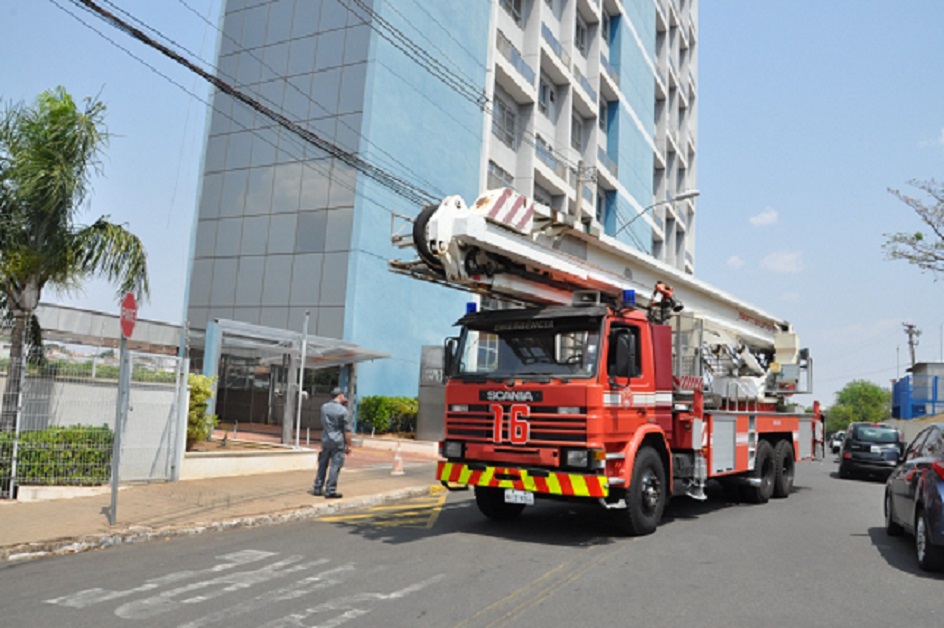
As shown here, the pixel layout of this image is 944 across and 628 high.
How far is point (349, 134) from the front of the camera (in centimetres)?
2284

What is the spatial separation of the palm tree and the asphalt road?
4.82 metres

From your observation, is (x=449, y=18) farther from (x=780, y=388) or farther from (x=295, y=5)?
(x=780, y=388)

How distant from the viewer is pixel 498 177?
29188mm

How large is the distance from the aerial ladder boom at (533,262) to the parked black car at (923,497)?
2875 mm

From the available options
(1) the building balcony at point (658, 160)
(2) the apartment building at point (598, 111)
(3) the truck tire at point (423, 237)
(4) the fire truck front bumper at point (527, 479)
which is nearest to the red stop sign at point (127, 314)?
(3) the truck tire at point (423, 237)

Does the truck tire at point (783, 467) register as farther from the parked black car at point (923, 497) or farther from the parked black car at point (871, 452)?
the parked black car at point (871, 452)

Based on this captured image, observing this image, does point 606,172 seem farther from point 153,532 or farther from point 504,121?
point 153,532

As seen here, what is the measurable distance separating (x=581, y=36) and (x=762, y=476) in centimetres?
2995

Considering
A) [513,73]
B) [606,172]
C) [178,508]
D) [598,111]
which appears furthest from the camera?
[606,172]

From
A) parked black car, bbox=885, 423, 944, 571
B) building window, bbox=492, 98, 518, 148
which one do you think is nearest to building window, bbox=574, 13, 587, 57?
building window, bbox=492, 98, 518, 148

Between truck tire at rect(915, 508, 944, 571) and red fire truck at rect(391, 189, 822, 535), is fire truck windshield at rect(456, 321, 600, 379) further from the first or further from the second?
truck tire at rect(915, 508, 944, 571)

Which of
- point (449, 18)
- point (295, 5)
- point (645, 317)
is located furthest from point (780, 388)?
point (295, 5)

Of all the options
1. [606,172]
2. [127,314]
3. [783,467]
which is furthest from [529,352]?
[606,172]

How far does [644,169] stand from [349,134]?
26.3 metres
